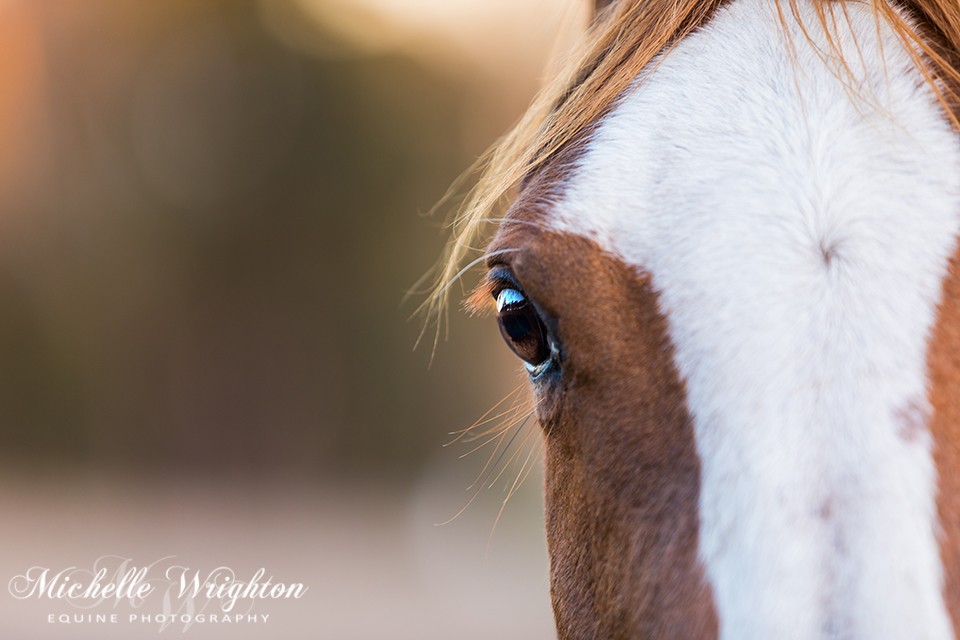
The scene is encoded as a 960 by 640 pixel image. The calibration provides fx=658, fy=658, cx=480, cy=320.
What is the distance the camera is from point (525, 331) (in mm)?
967

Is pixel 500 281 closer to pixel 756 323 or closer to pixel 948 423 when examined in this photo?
pixel 756 323

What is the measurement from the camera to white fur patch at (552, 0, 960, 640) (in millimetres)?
617

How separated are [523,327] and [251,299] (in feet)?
20.7

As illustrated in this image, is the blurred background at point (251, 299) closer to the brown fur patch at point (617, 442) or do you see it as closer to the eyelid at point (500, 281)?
the eyelid at point (500, 281)

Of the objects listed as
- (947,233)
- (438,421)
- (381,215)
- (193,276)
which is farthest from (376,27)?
(947,233)

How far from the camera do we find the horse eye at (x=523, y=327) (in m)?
0.94

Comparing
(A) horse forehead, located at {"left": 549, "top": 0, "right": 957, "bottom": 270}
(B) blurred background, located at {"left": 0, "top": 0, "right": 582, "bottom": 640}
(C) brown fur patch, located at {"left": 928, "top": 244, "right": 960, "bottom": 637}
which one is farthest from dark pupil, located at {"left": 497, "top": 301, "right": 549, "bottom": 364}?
(B) blurred background, located at {"left": 0, "top": 0, "right": 582, "bottom": 640}

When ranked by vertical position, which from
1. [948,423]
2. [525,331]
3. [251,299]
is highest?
[525,331]

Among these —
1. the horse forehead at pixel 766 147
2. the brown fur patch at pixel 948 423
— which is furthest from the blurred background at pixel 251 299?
the brown fur patch at pixel 948 423

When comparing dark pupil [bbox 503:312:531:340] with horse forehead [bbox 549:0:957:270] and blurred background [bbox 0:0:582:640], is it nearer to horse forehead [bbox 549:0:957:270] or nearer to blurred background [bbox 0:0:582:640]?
horse forehead [bbox 549:0:957:270]

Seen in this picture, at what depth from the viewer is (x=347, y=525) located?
7.25m

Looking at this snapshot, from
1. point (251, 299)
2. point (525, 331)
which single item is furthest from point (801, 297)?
point (251, 299)

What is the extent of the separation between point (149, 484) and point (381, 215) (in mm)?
3649

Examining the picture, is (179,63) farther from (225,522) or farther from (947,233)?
(947,233)
